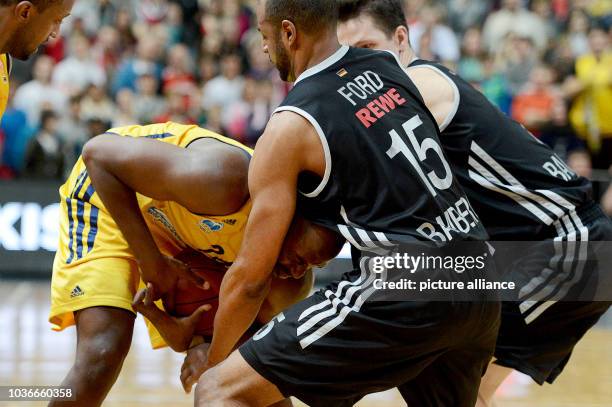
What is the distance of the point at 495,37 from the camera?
12.0 m

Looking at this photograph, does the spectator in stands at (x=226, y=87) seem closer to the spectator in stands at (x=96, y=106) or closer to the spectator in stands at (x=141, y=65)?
the spectator in stands at (x=141, y=65)

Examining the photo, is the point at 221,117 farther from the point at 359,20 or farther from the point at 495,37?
the point at 359,20

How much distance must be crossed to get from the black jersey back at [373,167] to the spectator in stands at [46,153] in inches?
295

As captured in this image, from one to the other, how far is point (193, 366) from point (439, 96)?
145cm

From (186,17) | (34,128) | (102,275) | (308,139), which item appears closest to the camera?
(308,139)

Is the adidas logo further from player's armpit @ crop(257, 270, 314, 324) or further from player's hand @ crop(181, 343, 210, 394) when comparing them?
player's armpit @ crop(257, 270, 314, 324)

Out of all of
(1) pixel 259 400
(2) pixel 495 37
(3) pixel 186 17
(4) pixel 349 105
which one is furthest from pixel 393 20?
(3) pixel 186 17

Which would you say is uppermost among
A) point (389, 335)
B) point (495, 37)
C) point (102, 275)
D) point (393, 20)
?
point (393, 20)

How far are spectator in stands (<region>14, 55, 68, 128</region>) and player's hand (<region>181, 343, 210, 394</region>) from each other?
7.46 m

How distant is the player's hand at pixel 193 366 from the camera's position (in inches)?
158

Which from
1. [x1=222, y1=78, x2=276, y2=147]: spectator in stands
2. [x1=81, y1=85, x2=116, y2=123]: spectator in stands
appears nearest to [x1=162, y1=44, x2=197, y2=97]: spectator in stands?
[x1=222, y1=78, x2=276, y2=147]: spectator in stands

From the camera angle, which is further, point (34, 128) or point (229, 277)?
point (34, 128)

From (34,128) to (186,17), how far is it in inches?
107

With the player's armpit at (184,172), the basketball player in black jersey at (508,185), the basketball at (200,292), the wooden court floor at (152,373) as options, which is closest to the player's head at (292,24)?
the player's armpit at (184,172)
